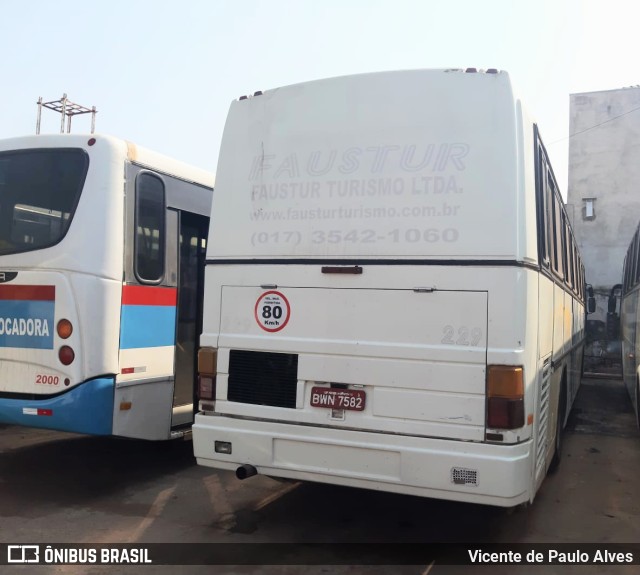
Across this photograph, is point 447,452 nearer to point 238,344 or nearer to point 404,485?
point 404,485

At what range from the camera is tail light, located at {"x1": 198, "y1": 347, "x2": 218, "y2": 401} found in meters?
4.69

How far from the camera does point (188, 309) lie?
6.59 meters

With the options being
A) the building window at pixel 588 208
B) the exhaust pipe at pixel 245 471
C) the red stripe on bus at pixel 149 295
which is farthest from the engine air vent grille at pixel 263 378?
the building window at pixel 588 208

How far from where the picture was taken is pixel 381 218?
4.29m

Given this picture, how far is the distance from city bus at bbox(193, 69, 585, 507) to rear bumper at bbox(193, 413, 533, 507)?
0.01m

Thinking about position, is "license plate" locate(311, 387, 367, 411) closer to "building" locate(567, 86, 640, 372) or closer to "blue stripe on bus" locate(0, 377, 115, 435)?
"blue stripe on bus" locate(0, 377, 115, 435)

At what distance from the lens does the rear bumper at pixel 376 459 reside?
3844 millimetres

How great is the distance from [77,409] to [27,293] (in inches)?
43.3

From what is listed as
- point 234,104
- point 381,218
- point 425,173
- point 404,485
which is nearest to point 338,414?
point 404,485

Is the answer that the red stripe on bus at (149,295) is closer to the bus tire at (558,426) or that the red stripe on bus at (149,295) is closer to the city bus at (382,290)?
the city bus at (382,290)

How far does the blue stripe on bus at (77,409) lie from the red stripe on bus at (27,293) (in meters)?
0.82

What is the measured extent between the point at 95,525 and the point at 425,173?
3.67m
